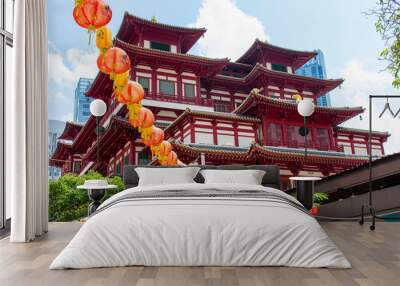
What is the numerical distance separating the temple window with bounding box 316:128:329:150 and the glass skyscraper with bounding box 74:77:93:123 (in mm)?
4031

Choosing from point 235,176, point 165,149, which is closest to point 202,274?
point 235,176

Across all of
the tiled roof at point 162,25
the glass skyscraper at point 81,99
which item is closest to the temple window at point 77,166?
the glass skyscraper at point 81,99

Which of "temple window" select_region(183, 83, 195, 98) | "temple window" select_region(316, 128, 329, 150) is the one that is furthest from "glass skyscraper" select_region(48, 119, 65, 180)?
"temple window" select_region(316, 128, 329, 150)

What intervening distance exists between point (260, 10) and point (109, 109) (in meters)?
3.21

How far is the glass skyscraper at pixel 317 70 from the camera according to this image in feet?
21.0

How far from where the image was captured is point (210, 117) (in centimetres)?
616

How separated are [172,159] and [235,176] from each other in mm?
1905

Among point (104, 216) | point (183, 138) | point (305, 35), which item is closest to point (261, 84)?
point (305, 35)

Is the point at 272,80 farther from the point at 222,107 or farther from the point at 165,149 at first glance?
the point at 165,149

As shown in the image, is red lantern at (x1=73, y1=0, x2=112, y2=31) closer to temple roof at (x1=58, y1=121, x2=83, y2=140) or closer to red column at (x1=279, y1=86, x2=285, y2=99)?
temple roof at (x1=58, y1=121, x2=83, y2=140)

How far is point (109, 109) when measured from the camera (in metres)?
6.78

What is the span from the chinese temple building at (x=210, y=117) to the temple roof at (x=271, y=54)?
0.02 meters

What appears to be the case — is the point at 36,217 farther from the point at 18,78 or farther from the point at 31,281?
the point at 31,281

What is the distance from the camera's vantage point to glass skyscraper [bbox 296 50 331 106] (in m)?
6.40
